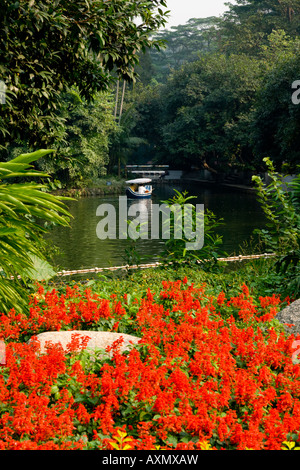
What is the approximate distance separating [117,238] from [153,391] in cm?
1326

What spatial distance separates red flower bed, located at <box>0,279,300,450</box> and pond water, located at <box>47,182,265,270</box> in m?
2.21

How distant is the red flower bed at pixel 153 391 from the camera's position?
3174 mm

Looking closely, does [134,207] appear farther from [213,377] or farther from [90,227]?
[213,377]

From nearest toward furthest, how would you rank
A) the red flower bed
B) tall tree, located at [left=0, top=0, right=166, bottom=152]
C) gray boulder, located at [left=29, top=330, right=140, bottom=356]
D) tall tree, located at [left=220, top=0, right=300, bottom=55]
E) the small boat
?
the red flower bed < gray boulder, located at [left=29, top=330, right=140, bottom=356] < tall tree, located at [left=0, top=0, right=166, bottom=152] < the small boat < tall tree, located at [left=220, top=0, right=300, bottom=55]

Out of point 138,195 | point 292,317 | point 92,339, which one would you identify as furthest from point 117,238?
point 138,195

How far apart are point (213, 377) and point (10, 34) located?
5.46 meters

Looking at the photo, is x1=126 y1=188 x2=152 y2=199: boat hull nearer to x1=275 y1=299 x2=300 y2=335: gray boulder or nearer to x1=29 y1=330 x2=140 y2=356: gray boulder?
x1=275 y1=299 x2=300 y2=335: gray boulder

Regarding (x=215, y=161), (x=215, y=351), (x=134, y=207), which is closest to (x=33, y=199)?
(x=215, y=351)

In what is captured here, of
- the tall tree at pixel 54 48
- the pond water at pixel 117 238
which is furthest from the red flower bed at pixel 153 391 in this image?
the tall tree at pixel 54 48

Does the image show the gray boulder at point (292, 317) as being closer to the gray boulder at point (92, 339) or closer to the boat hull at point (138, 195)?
the gray boulder at point (92, 339)

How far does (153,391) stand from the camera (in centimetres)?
354

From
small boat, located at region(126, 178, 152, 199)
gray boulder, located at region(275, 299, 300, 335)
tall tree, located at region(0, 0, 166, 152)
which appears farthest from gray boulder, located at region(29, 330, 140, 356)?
small boat, located at region(126, 178, 152, 199)

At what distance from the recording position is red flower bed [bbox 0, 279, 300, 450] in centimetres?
317

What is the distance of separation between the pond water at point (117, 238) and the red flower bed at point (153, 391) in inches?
87.1
